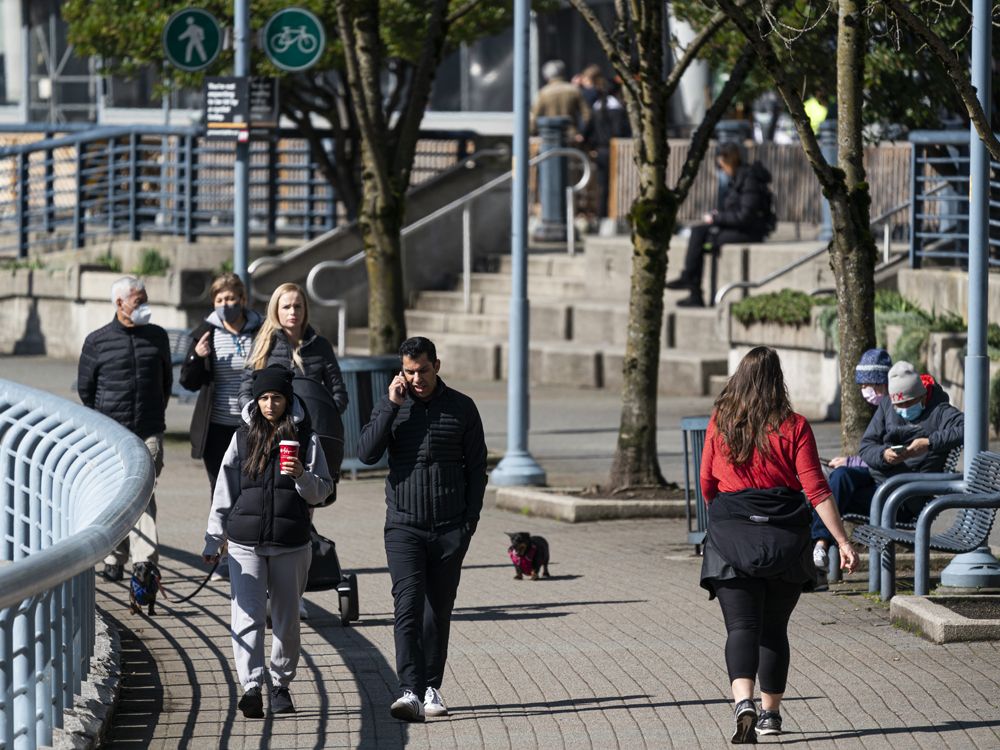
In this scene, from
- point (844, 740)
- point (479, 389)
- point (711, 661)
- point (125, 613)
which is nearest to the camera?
point (844, 740)

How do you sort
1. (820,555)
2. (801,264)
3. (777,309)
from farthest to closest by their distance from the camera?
(801,264) < (777,309) < (820,555)

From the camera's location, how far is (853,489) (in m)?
10.5

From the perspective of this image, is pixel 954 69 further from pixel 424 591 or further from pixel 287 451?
pixel 287 451

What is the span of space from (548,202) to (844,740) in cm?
1800

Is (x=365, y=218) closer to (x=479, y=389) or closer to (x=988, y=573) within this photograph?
(x=479, y=389)

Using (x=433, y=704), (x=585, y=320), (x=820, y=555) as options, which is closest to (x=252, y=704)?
(x=433, y=704)

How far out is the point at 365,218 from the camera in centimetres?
1551

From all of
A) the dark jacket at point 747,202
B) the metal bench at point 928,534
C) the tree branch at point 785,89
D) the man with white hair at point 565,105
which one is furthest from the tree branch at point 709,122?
the man with white hair at point 565,105

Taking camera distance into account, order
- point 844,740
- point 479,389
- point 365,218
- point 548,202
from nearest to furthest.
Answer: point 844,740 → point 365,218 → point 479,389 → point 548,202

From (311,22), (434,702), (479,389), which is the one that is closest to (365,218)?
(311,22)

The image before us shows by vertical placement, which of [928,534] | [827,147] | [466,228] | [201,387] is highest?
[827,147]

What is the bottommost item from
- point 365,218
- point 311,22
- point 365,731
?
point 365,731

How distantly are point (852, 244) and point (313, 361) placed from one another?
333 centimetres

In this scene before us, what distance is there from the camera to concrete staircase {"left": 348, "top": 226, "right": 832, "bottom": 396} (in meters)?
19.4
